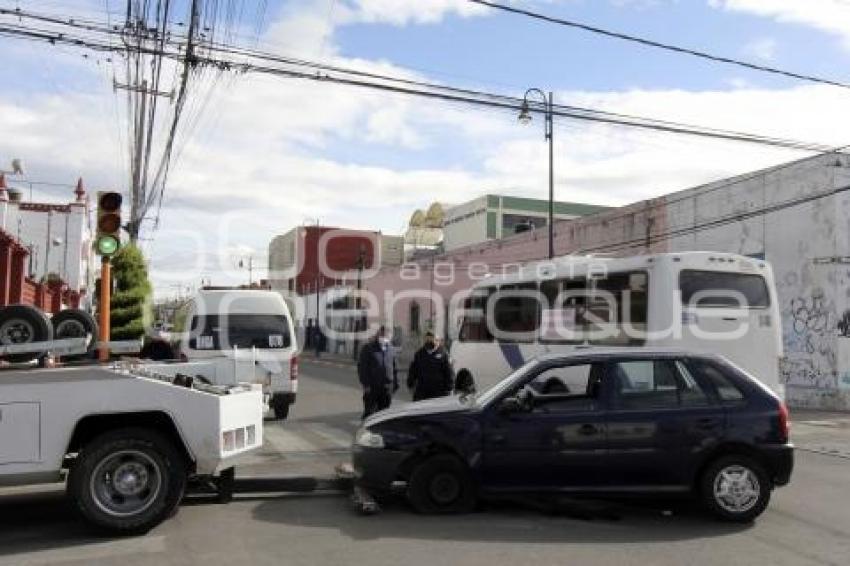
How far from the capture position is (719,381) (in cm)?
840

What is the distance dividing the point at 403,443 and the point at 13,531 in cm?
344

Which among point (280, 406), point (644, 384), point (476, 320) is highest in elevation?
point (476, 320)

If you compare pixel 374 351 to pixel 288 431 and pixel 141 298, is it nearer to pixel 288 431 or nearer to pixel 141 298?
pixel 288 431

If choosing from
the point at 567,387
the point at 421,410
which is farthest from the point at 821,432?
the point at 421,410

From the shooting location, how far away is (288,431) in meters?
14.7

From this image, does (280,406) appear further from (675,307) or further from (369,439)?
(369,439)

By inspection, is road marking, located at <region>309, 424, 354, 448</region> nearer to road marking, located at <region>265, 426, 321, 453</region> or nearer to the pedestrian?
road marking, located at <region>265, 426, 321, 453</region>

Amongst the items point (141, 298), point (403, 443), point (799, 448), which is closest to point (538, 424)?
point (403, 443)

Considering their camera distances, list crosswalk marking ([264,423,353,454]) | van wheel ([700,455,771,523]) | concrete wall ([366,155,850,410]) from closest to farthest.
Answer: van wheel ([700,455,771,523]) < crosswalk marking ([264,423,353,454]) < concrete wall ([366,155,850,410])

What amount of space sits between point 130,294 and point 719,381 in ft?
77.2

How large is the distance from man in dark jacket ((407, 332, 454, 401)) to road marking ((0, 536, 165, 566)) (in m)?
6.10

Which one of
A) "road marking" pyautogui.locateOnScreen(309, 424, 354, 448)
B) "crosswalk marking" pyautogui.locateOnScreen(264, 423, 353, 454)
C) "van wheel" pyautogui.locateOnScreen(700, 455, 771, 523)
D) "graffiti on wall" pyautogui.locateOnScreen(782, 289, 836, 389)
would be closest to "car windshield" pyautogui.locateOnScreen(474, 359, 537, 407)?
"van wheel" pyautogui.locateOnScreen(700, 455, 771, 523)

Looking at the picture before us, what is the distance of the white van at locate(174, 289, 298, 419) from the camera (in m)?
16.0

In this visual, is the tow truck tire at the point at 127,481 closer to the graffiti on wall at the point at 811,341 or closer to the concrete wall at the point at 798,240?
the concrete wall at the point at 798,240
